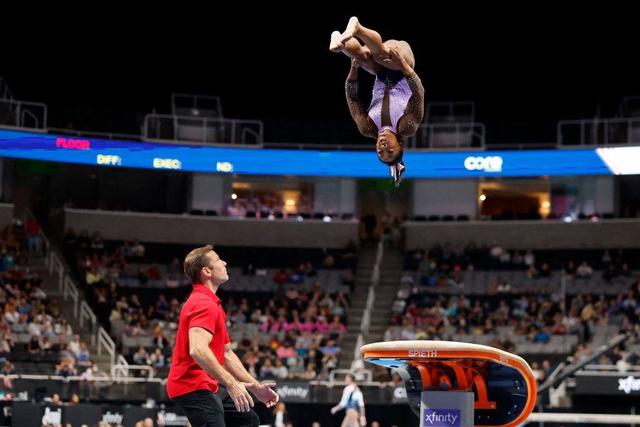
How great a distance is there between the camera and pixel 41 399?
22203mm

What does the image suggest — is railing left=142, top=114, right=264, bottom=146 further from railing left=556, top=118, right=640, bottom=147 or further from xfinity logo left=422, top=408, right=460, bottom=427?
xfinity logo left=422, top=408, right=460, bottom=427

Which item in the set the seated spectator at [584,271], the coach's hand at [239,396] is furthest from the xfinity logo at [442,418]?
the seated spectator at [584,271]

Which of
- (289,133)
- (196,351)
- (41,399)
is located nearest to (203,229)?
(289,133)

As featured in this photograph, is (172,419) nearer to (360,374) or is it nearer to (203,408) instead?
(360,374)

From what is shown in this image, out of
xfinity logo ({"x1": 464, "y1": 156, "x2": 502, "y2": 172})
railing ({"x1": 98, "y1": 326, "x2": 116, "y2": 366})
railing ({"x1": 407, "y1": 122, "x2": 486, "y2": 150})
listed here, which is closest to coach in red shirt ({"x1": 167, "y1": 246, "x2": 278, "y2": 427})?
railing ({"x1": 98, "y1": 326, "x2": 116, "y2": 366})

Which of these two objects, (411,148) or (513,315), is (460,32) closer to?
(411,148)

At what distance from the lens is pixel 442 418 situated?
23.2 ft

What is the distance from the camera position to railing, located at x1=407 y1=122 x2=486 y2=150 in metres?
34.1

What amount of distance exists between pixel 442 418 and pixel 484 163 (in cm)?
2655

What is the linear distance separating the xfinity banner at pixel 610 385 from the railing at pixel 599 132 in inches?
440

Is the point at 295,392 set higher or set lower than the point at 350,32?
lower

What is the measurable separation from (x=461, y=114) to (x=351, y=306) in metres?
7.79

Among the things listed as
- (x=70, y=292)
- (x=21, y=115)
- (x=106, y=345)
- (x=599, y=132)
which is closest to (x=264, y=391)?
(x=106, y=345)

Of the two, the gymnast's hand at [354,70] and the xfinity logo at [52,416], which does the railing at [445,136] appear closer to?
the xfinity logo at [52,416]
